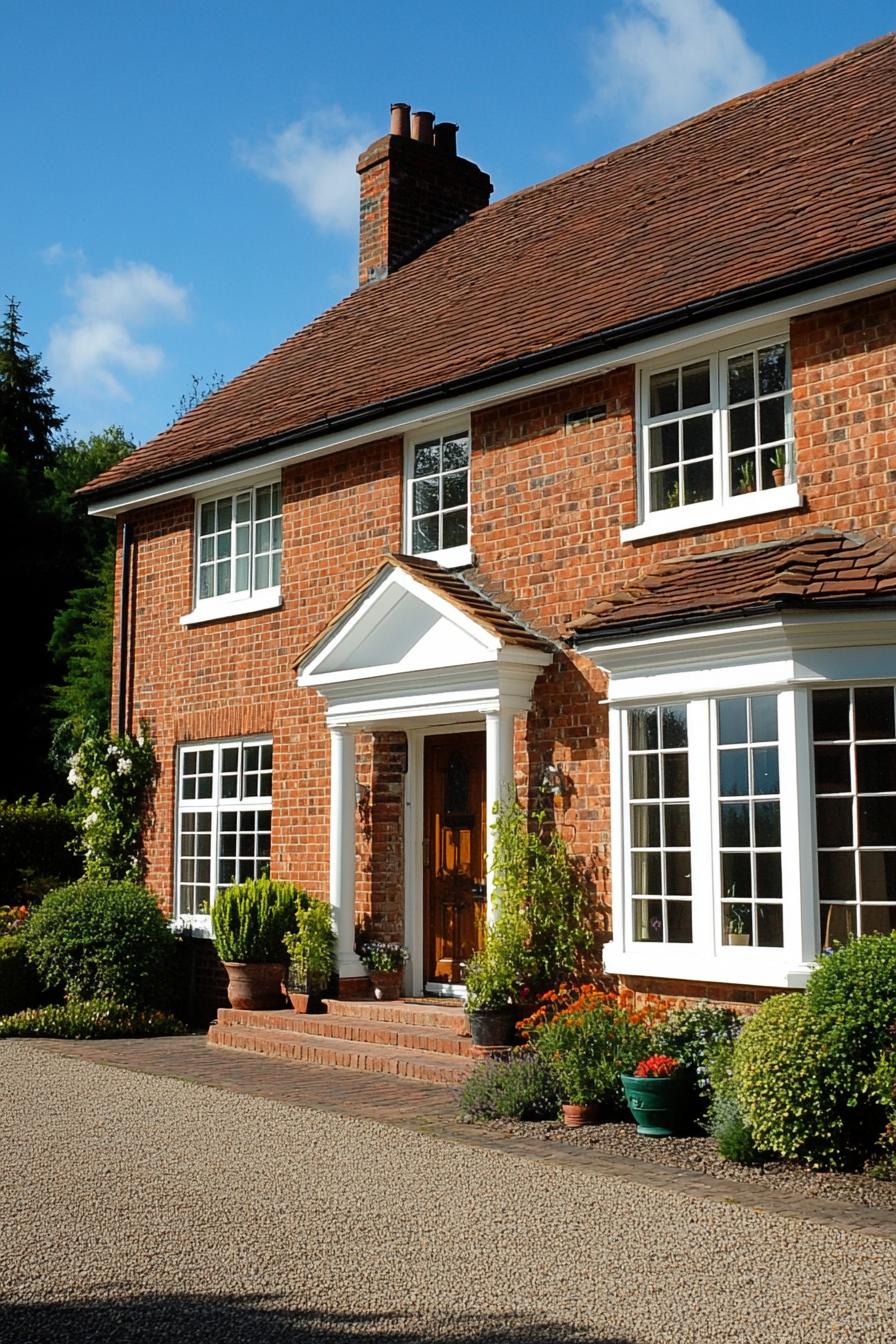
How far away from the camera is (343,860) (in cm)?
1302

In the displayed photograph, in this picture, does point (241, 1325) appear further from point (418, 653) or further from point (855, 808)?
point (418, 653)

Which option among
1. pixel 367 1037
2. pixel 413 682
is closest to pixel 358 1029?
pixel 367 1037

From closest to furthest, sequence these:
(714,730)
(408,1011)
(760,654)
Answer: (760,654) < (714,730) < (408,1011)

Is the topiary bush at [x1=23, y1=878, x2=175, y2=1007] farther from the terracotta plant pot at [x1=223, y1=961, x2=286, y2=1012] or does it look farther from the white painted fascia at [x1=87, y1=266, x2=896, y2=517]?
the white painted fascia at [x1=87, y1=266, x2=896, y2=517]

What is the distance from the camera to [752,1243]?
611 centimetres

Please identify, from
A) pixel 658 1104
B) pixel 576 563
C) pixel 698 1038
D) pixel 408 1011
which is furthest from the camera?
pixel 408 1011

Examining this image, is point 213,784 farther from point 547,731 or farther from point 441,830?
point 547,731

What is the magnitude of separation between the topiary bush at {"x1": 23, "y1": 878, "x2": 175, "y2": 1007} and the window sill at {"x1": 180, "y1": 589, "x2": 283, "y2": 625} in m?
3.10

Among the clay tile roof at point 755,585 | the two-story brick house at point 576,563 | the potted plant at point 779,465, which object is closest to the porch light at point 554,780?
the two-story brick house at point 576,563

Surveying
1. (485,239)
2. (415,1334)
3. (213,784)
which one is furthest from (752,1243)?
(485,239)

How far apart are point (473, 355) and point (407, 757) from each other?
3.76 m

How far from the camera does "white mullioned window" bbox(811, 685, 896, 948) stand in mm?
9078

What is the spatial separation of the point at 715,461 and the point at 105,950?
760cm

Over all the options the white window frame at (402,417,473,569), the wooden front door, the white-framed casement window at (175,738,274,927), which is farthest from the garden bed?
the white-framed casement window at (175,738,274,927)
